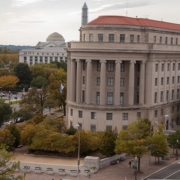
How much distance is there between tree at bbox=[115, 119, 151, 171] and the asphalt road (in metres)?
3.26

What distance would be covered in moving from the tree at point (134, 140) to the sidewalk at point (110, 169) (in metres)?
2.83

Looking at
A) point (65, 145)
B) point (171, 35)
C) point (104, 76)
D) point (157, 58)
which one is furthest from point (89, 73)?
point (171, 35)

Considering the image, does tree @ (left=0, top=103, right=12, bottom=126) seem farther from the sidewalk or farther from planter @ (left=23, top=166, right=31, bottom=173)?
planter @ (left=23, top=166, right=31, bottom=173)

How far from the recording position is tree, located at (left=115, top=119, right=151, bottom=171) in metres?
49.1

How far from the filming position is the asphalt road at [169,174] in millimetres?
49156

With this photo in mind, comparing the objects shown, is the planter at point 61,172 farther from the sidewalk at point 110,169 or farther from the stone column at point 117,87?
the stone column at point 117,87

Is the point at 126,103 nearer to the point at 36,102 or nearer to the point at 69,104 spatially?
the point at 69,104

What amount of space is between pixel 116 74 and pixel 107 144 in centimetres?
1962

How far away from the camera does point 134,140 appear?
50.3m

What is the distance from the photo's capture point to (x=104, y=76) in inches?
2820

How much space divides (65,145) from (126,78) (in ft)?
73.7

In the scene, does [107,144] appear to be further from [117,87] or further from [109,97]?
[109,97]

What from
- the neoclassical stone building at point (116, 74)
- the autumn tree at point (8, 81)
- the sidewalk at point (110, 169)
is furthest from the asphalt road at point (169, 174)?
the autumn tree at point (8, 81)

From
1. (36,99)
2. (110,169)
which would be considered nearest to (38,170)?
(110,169)
